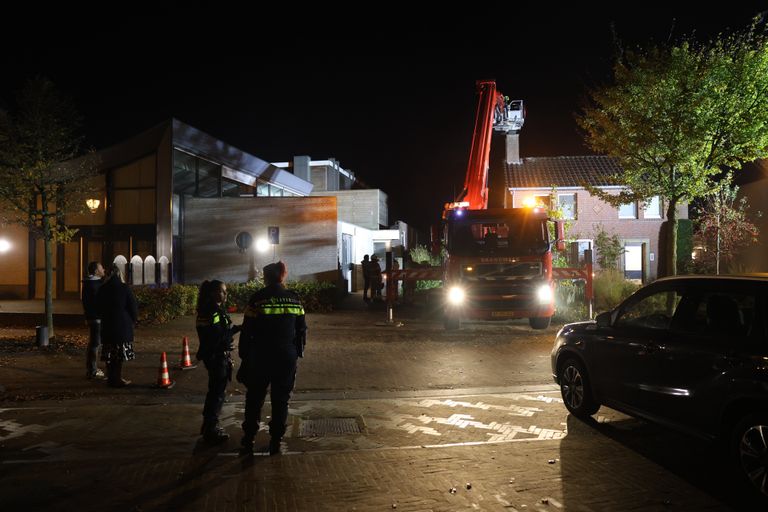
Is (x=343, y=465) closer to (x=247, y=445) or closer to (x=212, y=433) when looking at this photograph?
(x=247, y=445)

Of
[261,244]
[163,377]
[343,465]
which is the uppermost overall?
[261,244]

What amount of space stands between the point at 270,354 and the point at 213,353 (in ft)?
2.68

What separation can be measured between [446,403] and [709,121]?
10.2m

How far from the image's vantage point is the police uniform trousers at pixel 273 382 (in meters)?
5.21

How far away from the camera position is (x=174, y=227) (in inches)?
829

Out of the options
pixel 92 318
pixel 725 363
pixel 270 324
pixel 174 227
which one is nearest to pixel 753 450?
pixel 725 363

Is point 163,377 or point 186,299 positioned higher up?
point 186,299

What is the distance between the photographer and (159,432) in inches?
240

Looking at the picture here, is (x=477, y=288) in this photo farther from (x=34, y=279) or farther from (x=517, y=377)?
(x=34, y=279)

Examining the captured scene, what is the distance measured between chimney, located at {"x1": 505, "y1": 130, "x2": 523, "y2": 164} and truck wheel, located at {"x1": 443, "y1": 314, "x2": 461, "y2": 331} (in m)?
21.1

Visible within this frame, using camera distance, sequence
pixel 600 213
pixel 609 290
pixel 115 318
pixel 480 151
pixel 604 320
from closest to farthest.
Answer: pixel 604 320 < pixel 115 318 < pixel 480 151 < pixel 609 290 < pixel 600 213

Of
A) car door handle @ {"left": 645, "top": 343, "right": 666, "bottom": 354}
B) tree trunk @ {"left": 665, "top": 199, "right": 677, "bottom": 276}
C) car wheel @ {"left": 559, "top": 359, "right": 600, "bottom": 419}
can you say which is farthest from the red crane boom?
car door handle @ {"left": 645, "top": 343, "right": 666, "bottom": 354}

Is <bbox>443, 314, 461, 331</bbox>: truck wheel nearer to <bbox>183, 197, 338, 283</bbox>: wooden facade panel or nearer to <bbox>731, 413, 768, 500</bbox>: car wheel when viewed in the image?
<bbox>183, 197, 338, 283</bbox>: wooden facade panel

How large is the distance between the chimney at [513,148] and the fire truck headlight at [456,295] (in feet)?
70.4
